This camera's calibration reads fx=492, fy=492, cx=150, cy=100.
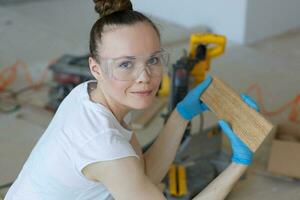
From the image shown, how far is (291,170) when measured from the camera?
234 centimetres

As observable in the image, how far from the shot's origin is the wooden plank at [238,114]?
5.18ft

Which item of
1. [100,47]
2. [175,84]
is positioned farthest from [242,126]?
[175,84]

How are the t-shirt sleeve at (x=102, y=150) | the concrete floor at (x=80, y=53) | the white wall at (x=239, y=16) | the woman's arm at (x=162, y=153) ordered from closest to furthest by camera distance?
the t-shirt sleeve at (x=102, y=150), the woman's arm at (x=162, y=153), the concrete floor at (x=80, y=53), the white wall at (x=239, y=16)

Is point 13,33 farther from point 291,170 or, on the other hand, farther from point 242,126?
point 242,126

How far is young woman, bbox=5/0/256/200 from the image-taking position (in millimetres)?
1354

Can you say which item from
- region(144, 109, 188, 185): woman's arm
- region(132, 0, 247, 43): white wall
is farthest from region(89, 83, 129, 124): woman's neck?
region(132, 0, 247, 43): white wall

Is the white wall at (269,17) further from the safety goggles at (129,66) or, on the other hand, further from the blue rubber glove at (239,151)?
the safety goggles at (129,66)

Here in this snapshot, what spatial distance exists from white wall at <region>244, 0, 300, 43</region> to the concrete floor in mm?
79

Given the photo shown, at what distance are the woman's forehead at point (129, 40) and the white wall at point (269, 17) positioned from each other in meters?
2.73

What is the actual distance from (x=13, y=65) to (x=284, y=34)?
2317mm

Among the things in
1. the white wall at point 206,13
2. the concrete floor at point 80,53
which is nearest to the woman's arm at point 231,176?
the concrete floor at point 80,53

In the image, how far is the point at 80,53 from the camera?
3.95m

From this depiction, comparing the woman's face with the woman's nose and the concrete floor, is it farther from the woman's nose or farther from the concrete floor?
the concrete floor

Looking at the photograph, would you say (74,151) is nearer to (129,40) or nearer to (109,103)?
(109,103)
